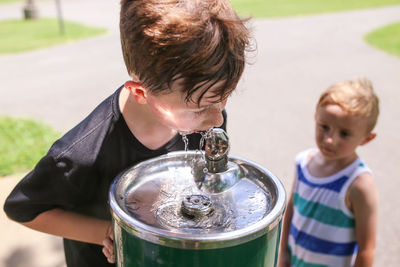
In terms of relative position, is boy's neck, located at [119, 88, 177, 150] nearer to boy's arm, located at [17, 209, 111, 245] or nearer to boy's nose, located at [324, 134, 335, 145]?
boy's arm, located at [17, 209, 111, 245]

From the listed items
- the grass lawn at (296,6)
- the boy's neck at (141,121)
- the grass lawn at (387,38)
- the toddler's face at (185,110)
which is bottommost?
the grass lawn at (387,38)

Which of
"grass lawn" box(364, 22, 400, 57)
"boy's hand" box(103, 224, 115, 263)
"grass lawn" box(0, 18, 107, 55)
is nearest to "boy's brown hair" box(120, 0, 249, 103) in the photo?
"boy's hand" box(103, 224, 115, 263)

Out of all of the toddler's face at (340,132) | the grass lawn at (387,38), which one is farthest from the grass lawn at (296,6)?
the toddler's face at (340,132)

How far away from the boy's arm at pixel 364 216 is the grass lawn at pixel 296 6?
30.8 ft

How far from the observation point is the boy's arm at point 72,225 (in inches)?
42.6

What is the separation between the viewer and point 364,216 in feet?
5.05

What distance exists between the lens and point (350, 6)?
1238 centimetres

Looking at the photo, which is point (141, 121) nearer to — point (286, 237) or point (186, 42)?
point (186, 42)

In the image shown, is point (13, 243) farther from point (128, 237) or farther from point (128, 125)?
point (128, 237)

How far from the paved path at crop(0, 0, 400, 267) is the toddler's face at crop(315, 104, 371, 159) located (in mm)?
390

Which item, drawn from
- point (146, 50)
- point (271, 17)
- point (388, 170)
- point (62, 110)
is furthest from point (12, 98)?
point (271, 17)

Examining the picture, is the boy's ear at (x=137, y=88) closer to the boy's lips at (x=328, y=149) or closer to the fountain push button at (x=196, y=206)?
the fountain push button at (x=196, y=206)

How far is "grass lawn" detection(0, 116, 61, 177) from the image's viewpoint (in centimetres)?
303

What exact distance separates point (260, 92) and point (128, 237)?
4.27 metres
